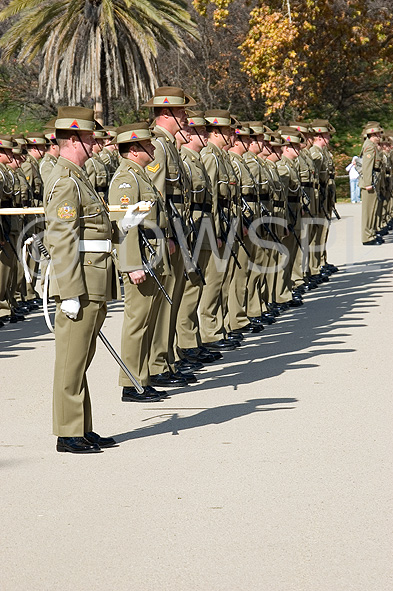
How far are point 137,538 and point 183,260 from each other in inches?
168

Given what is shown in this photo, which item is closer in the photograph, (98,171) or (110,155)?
(98,171)

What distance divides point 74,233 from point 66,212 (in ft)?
0.43

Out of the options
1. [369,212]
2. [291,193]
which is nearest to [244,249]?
[291,193]

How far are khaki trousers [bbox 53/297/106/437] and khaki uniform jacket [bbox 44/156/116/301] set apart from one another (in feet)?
0.50

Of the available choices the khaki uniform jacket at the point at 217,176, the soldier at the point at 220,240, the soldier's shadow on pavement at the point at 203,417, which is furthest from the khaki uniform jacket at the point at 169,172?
the soldier's shadow on pavement at the point at 203,417

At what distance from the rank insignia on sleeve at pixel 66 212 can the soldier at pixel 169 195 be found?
2.14 meters

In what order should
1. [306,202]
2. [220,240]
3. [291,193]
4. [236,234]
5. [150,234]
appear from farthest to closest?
[306,202]
[291,193]
[236,234]
[220,240]
[150,234]

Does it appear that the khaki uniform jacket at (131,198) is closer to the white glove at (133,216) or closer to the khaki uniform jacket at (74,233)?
the white glove at (133,216)

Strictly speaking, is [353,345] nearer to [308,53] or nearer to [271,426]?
[271,426]

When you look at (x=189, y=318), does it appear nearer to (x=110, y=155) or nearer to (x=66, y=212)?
(x=66, y=212)

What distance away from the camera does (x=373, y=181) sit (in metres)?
20.9

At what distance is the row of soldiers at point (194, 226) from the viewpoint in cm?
802

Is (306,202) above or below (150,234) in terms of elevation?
below

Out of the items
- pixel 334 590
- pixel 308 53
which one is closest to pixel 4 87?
pixel 308 53
